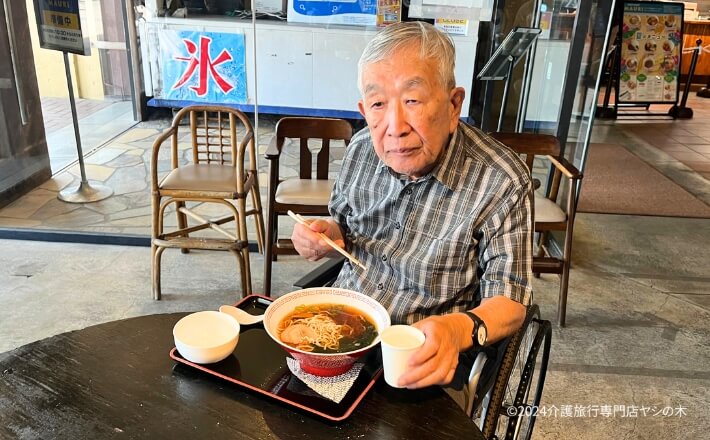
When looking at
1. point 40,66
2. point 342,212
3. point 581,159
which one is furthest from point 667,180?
point 40,66

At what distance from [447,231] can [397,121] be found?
0.30 metres

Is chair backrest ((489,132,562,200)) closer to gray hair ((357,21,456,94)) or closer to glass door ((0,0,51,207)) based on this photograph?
gray hair ((357,21,456,94))

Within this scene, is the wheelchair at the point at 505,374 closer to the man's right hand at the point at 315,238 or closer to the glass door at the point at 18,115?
the man's right hand at the point at 315,238

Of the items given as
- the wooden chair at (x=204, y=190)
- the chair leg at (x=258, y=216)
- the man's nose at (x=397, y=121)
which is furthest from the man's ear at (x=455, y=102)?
the chair leg at (x=258, y=216)

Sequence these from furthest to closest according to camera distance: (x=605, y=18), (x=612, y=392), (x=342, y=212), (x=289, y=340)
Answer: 1. (x=605, y=18)
2. (x=612, y=392)
3. (x=342, y=212)
4. (x=289, y=340)

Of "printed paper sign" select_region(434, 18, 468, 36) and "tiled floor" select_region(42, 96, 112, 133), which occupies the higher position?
"printed paper sign" select_region(434, 18, 468, 36)

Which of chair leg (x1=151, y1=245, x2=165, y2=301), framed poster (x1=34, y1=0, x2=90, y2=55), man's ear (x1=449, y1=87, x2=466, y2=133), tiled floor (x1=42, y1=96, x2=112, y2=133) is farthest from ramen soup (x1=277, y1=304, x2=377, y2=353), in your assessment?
tiled floor (x1=42, y1=96, x2=112, y2=133)

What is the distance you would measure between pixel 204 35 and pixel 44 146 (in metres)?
1.53

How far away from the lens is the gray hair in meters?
1.14

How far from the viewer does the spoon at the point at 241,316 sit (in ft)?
3.80

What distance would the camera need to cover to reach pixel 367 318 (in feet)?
3.61

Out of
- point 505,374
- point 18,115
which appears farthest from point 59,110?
point 505,374

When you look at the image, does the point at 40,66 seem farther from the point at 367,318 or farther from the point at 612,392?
the point at 612,392

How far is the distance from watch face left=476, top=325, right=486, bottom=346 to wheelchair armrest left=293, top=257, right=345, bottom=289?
1.75 feet
